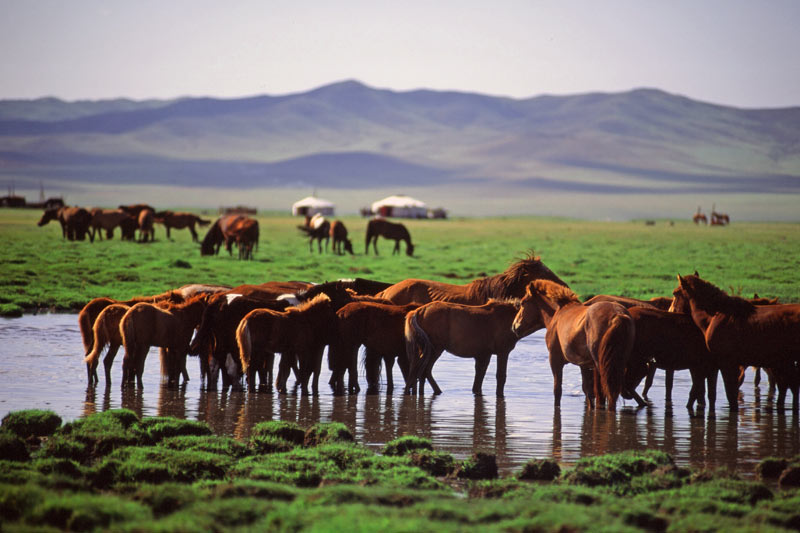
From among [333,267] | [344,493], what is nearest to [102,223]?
[333,267]

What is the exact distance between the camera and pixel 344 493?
21.8 feet

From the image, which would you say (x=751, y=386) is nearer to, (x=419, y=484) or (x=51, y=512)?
(x=419, y=484)

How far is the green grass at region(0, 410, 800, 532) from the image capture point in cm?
607

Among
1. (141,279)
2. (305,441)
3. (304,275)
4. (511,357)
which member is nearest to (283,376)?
(305,441)

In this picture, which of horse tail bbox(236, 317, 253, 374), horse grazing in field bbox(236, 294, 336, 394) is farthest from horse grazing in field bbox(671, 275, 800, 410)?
horse tail bbox(236, 317, 253, 374)

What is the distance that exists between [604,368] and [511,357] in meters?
5.58

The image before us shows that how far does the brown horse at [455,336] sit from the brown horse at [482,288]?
1618 mm

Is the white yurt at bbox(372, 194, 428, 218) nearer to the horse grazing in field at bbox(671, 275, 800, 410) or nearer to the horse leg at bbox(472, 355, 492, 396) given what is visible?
the horse leg at bbox(472, 355, 492, 396)

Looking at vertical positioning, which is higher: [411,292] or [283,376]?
[411,292]

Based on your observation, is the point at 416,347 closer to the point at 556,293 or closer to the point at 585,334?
the point at 556,293

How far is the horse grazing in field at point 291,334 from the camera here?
1250cm

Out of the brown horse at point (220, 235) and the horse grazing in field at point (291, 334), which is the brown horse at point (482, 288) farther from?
the brown horse at point (220, 235)

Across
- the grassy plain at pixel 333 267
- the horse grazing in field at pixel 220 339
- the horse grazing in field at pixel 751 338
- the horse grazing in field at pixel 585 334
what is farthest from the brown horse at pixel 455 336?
the grassy plain at pixel 333 267

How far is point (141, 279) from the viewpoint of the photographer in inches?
1097
